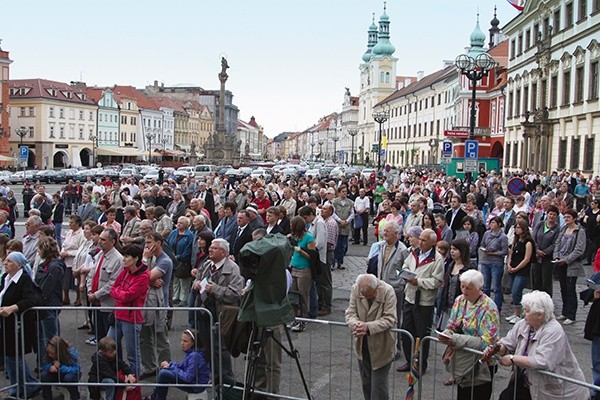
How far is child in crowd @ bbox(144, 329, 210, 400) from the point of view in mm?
7266

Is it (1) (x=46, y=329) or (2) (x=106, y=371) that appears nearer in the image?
(2) (x=106, y=371)

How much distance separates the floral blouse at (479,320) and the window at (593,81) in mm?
33875

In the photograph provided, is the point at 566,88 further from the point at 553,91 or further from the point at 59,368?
the point at 59,368

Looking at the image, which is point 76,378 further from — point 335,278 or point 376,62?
point 376,62

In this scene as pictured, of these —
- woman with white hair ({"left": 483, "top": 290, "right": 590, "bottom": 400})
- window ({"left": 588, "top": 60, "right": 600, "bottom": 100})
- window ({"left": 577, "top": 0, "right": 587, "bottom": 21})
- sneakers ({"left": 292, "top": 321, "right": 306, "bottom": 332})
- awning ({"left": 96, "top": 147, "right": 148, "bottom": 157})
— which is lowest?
sneakers ({"left": 292, "top": 321, "right": 306, "bottom": 332})

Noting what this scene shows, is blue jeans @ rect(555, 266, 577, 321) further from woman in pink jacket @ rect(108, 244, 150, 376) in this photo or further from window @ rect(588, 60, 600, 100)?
window @ rect(588, 60, 600, 100)

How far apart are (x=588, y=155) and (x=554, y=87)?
8273 millimetres

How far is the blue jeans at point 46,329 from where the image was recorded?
25.9 feet

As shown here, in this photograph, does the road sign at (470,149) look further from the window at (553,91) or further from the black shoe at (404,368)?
the window at (553,91)

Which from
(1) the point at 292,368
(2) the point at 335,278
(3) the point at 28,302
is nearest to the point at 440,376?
(1) the point at 292,368

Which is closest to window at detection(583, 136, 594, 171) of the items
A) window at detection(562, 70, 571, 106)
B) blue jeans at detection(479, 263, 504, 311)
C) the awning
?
window at detection(562, 70, 571, 106)

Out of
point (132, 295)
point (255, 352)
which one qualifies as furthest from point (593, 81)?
point (255, 352)

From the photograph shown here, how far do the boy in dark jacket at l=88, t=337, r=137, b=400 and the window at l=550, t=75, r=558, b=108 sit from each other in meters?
41.3

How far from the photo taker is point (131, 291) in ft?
25.7
